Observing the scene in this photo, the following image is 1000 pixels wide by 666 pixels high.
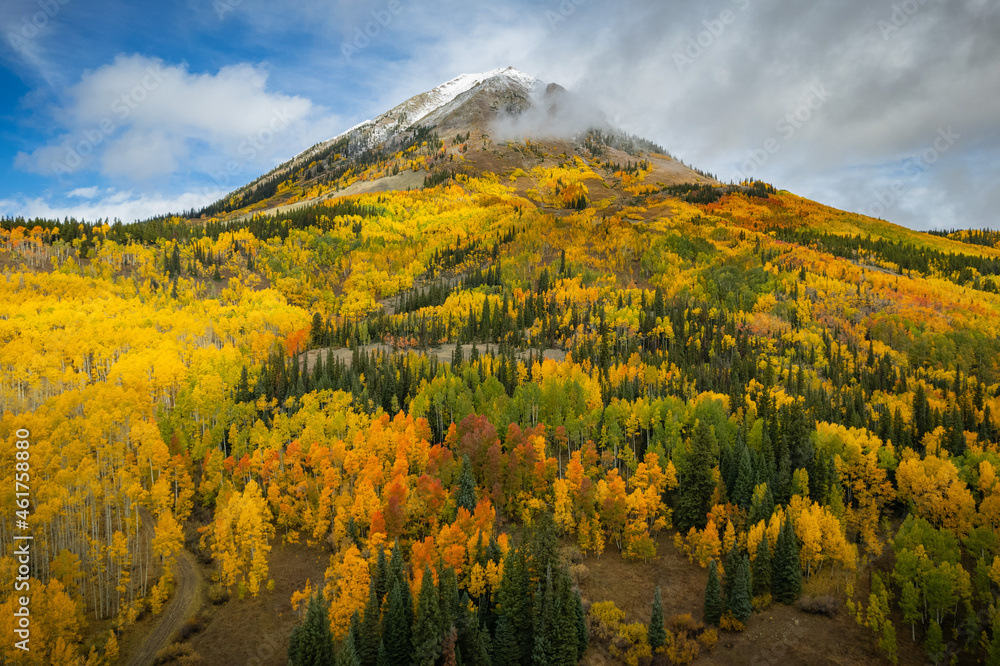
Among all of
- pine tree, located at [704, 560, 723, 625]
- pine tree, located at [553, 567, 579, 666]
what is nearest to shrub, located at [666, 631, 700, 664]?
pine tree, located at [704, 560, 723, 625]

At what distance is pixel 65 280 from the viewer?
15875 cm

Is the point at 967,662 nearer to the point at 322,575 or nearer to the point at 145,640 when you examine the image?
the point at 322,575

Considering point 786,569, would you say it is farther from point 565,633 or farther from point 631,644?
point 565,633

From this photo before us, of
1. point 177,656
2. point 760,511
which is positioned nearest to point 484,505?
point 177,656

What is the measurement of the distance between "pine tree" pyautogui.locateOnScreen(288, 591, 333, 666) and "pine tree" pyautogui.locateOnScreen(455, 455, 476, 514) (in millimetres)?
28137

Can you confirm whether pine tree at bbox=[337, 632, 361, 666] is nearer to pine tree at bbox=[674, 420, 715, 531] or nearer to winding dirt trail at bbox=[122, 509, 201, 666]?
winding dirt trail at bbox=[122, 509, 201, 666]

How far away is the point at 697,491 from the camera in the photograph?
84938mm

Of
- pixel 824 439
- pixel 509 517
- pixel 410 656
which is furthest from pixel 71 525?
pixel 824 439

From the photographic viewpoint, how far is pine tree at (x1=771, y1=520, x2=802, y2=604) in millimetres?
68688

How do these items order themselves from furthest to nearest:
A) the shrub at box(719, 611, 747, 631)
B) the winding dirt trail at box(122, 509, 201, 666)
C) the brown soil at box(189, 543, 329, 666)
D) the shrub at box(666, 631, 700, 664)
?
the shrub at box(719, 611, 747, 631)
the shrub at box(666, 631, 700, 664)
the brown soil at box(189, 543, 329, 666)
the winding dirt trail at box(122, 509, 201, 666)

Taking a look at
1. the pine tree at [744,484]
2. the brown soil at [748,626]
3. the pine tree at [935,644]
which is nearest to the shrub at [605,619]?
the brown soil at [748,626]

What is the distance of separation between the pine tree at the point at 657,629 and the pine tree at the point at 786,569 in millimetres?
19950

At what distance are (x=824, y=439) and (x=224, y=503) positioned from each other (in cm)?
10577

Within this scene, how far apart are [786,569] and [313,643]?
201 ft
